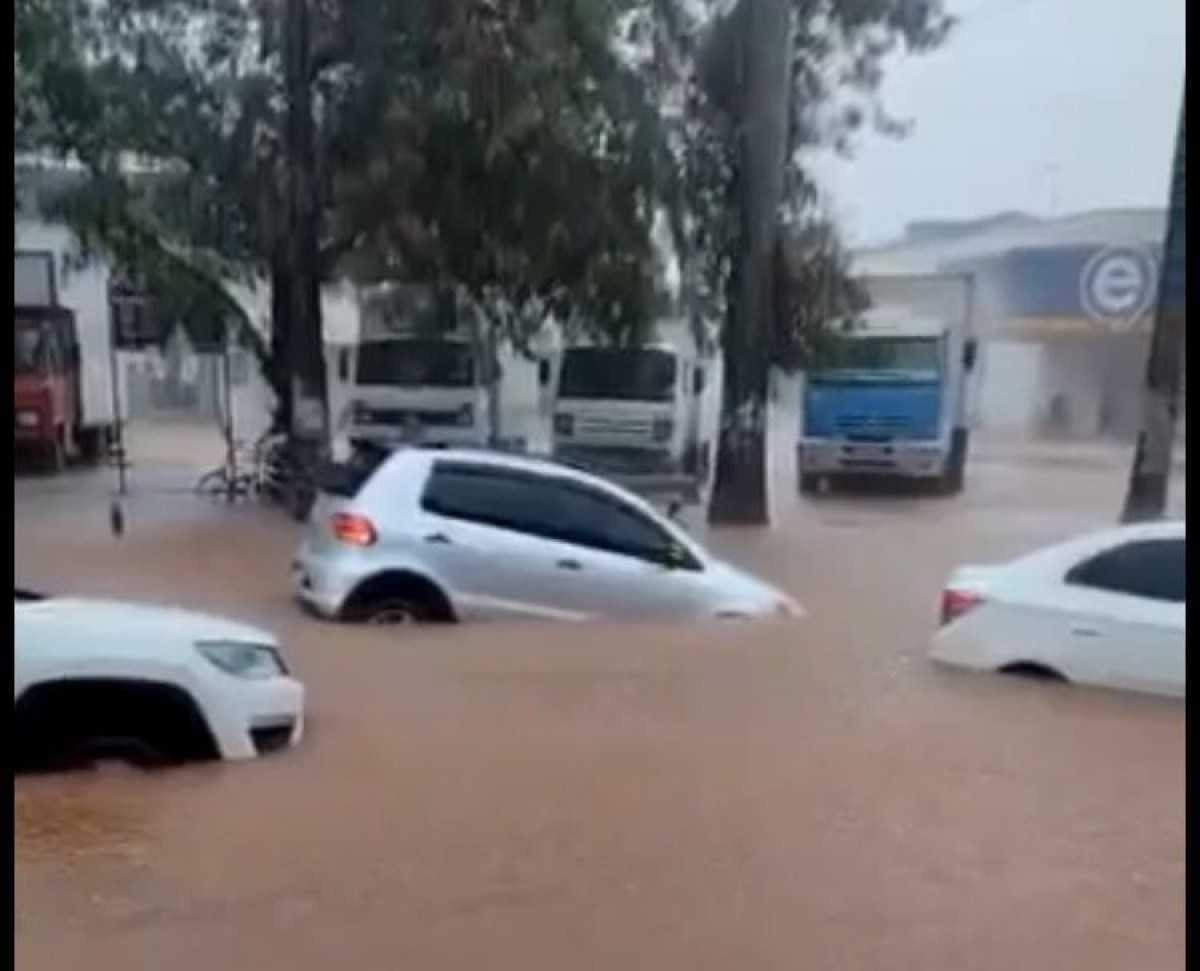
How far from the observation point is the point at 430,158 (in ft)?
21.3

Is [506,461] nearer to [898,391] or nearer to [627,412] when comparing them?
[627,412]

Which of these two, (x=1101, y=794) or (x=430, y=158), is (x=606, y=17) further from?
(x=1101, y=794)

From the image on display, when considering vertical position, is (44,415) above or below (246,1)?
below

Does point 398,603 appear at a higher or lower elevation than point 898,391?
lower

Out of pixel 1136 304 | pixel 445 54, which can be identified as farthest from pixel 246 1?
pixel 1136 304

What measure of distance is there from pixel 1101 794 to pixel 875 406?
2722mm

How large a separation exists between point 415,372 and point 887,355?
187 cm

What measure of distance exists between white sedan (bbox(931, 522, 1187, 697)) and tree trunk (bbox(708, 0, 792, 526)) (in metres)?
1.50

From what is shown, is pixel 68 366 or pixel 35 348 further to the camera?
pixel 68 366

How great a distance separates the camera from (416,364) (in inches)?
251

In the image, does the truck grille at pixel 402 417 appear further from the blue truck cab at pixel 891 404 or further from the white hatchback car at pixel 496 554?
the blue truck cab at pixel 891 404

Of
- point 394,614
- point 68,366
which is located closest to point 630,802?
point 394,614

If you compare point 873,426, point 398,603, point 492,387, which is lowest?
point 398,603

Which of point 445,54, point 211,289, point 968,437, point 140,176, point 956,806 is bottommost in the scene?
point 956,806
